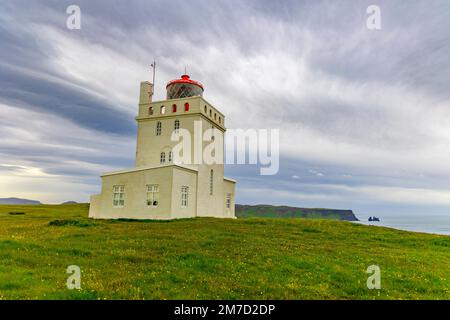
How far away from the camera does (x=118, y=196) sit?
33.0 meters

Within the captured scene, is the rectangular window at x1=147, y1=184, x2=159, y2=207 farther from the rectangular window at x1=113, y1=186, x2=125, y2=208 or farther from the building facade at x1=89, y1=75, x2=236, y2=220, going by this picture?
the rectangular window at x1=113, y1=186, x2=125, y2=208

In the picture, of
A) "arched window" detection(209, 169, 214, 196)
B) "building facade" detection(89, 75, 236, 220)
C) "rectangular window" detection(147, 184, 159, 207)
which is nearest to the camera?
"rectangular window" detection(147, 184, 159, 207)

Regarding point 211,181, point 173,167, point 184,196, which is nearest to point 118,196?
point 184,196

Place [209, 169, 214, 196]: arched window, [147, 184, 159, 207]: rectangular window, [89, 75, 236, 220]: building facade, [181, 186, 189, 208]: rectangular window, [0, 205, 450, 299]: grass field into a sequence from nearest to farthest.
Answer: [0, 205, 450, 299]: grass field < [147, 184, 159, 207]: rectangular window < [89, 75, 236, 220]: building facade < [181, 186, 189, 208]: rectangular window < [209, 169, 214, 196]: arched window

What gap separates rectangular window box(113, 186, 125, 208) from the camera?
107 ft

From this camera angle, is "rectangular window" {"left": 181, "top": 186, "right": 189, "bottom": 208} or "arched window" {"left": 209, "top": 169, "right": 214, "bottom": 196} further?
"arched window" {"left": 209, "top": 169, "right": 214, "bottom": 196}

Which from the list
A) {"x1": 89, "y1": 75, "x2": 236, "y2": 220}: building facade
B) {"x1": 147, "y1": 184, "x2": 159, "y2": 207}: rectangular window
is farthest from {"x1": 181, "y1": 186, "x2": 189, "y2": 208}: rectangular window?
{"x1": 147, "y1": 184, "x2": 159, "y2": 207}: rectangular window

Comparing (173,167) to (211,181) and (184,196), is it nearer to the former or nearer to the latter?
(184,196)

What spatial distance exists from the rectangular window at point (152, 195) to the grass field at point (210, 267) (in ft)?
36.7

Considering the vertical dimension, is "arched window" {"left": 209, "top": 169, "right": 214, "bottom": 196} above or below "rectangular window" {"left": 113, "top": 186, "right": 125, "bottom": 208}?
above

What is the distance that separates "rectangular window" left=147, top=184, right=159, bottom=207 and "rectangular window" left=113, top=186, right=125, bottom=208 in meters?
3.22

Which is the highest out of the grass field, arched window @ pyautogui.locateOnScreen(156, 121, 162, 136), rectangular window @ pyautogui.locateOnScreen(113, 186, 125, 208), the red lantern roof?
the red lantern roof

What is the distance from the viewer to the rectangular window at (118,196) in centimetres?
3275

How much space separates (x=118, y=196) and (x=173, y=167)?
23.3 feet
